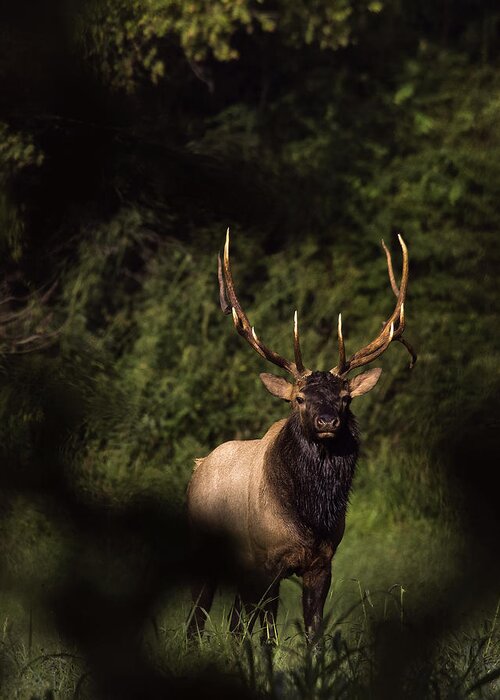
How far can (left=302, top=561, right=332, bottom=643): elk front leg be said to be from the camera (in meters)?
5.73

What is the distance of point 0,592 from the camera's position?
2514 millimetres

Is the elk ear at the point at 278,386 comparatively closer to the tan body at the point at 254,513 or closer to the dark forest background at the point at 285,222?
the tan body at the point at 254,513

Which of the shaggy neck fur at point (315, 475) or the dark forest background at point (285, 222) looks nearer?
the shaggy neck fur at point (315, 475)

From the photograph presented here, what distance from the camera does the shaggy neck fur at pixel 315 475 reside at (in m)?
5.92

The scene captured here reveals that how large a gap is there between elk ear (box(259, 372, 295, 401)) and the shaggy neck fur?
12 centimetres

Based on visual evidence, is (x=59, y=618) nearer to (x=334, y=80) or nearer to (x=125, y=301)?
(x=125, y=301)

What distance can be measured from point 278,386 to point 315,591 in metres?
0.89

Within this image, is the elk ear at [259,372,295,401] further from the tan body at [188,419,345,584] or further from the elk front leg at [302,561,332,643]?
the elk front leg at [302,561,332,643]

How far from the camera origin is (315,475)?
596 cm

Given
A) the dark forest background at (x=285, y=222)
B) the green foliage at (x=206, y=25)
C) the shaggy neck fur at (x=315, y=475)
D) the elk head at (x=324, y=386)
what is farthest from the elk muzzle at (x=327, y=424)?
the green foliage at (x=206, y=25)

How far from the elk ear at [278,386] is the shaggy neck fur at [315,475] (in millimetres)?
125

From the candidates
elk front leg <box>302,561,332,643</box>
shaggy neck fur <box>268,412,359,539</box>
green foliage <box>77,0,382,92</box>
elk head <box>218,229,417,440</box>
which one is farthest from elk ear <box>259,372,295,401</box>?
green foliage <box>77,0,382,92</box>

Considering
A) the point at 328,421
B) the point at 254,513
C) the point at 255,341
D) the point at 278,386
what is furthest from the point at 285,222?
the point at 328,421

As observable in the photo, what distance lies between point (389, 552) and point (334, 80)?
5190 mm
